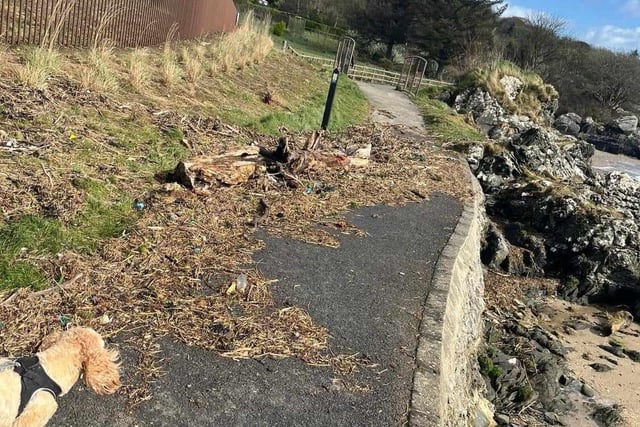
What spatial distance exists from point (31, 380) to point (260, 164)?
15.1 feet

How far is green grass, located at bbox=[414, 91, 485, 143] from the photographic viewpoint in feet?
45.7

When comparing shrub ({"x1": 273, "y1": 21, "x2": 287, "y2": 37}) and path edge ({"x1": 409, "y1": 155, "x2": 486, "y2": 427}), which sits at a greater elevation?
shrub ({"x1": 273, "y1": 21, "x2": 287, "y2": 37})

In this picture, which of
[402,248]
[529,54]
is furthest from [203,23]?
[529,54]

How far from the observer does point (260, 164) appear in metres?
6.89

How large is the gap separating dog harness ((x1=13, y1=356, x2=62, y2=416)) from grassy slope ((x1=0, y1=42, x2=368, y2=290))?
1.06 m

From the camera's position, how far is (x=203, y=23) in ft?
53.2

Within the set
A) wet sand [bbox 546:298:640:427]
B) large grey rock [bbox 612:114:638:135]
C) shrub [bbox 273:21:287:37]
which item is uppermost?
shrub [bbox 273:21:287:37]

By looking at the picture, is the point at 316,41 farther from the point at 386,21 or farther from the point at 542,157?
the point at 542,157

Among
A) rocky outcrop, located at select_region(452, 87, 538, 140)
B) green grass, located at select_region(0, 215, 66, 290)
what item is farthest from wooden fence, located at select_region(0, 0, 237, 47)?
rocky outcrop, located at select_region(452, 87, 538, 140)

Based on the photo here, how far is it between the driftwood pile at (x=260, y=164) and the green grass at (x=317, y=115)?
51.0 inches

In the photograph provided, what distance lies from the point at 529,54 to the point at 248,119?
126 ft

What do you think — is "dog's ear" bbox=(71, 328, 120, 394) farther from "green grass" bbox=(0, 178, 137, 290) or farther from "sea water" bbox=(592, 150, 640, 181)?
"sea water" bbox=(592, 150, 640, 181)

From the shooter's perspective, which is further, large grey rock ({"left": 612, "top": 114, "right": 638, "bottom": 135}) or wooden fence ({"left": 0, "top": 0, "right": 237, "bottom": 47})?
large grey rock ({"left": 612, "top": 114, "right": 638, "bottom": 135})

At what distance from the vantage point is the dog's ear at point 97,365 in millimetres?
2875
